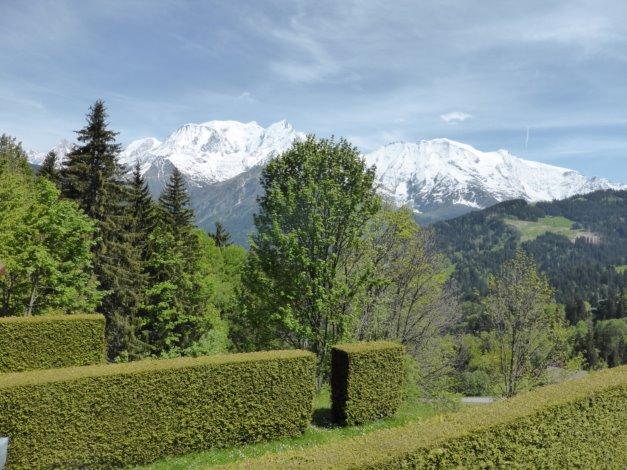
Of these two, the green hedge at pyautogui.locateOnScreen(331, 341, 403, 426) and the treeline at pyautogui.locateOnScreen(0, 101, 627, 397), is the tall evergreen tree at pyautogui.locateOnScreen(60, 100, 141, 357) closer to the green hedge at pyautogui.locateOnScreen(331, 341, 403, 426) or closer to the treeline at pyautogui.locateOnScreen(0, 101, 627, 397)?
the treeline at pyautogui.locateOnScreen(0, 101, 627, 397)

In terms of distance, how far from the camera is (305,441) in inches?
653

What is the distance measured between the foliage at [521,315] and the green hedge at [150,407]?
63.3ft

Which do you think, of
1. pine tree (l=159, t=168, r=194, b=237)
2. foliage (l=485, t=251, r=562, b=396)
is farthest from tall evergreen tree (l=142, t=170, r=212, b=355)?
foliage (l=485, t=251, r=562, b=396)

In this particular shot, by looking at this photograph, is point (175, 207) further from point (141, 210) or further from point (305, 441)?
point (305, 441)

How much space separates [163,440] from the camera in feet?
47.8

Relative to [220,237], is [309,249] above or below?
below

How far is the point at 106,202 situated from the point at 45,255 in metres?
8.36

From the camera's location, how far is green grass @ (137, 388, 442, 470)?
A: 14383 millimetres

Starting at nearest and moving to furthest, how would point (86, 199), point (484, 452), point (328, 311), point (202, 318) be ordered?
point (484, 452) → point (328, 311) → point (86, 199) → point (202, 318)

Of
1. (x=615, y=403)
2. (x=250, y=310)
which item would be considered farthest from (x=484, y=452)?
(x=250, y=310)

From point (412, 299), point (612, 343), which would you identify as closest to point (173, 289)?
point (412, 299)

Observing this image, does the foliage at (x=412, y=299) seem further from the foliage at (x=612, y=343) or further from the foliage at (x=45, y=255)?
the foliage at (x=612, y=343)

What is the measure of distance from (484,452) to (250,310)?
15.6m

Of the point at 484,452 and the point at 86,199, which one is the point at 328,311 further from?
the point at 86,199
